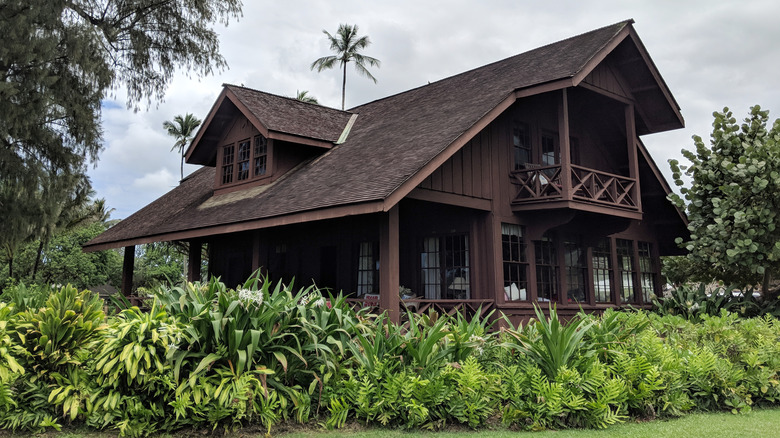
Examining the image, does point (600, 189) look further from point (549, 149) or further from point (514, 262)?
point (514, 262)

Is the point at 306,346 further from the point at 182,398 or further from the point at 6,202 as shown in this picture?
the point at 6,202

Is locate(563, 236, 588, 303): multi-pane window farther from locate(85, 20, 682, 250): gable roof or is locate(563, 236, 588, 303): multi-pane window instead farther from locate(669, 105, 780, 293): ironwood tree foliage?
locate(85, 20, 682, 250): gable roof

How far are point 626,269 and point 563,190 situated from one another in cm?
632

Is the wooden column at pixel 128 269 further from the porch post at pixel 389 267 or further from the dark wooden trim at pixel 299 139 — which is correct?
the porch post at pixel 389 267

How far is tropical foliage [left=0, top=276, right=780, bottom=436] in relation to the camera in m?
6.07

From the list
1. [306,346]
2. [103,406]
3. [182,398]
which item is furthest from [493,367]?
[103,406]

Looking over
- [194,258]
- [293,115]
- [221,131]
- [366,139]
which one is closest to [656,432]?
[366,139]

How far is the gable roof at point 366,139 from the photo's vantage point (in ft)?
37.8

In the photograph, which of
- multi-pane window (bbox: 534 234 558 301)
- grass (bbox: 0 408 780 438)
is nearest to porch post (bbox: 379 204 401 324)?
grass (bbox: 0 408 780 438)

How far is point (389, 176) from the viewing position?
11.2m

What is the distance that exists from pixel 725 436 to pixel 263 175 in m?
12.8

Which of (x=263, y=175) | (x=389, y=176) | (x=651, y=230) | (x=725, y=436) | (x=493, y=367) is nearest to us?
(x=725, y=436)

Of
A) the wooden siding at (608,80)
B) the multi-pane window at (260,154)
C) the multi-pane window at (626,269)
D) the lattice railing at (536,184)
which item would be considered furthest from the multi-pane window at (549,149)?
the multi-pane window at (260,154)

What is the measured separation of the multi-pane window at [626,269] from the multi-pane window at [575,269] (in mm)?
2243
